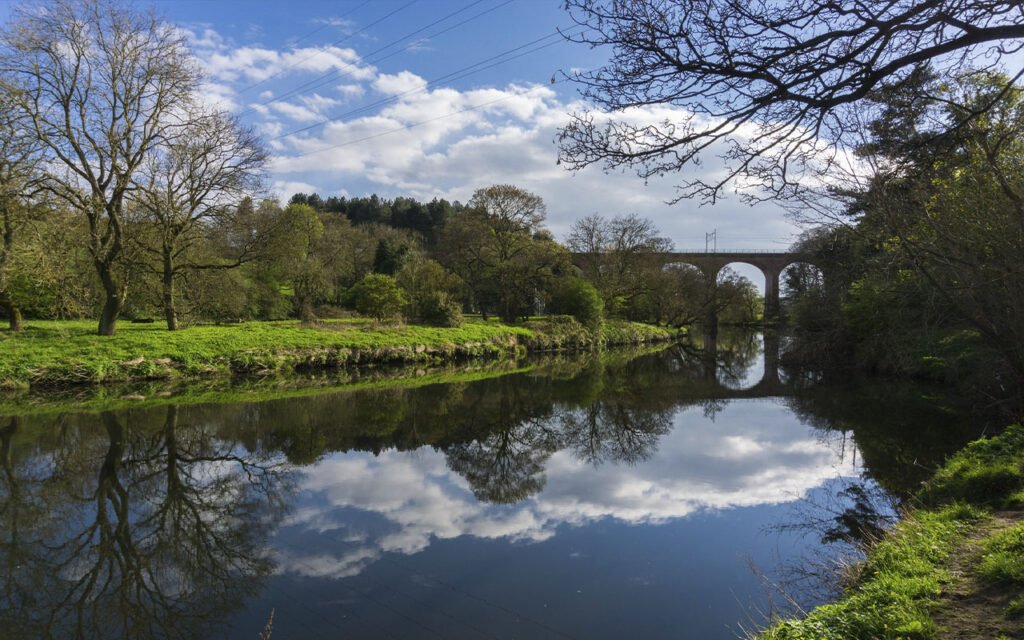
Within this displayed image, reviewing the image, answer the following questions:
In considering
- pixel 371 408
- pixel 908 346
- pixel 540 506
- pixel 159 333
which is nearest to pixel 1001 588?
pixel 540 506

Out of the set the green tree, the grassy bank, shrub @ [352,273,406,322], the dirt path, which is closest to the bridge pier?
the grassy bank

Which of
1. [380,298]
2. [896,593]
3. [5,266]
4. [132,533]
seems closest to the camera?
[896,593]

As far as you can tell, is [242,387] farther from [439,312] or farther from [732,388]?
[732,388]

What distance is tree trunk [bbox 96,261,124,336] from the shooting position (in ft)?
55.3

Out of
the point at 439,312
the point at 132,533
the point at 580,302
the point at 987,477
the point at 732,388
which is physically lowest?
the point at 732,388

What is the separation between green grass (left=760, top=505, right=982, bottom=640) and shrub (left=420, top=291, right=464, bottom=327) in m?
22.7

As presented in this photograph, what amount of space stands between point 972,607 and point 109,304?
2006cm

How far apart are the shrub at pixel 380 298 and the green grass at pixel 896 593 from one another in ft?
73.5

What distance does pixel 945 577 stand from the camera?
397 cm

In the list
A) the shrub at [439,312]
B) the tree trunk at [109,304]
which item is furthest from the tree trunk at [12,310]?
the shrub at [439,312]

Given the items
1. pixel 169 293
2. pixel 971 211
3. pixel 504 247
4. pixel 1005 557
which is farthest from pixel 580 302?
pixel 1005 557

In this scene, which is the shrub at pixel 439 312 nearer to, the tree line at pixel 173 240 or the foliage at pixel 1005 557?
the tree line at pixel 173 240

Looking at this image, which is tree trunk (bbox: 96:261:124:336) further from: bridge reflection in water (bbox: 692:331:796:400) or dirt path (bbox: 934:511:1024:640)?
dirt path (bbox: 934:511:1024:640)

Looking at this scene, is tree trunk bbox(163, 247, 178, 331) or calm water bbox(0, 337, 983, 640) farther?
tree trunk bbox(163, 247, 178, 331)
